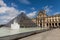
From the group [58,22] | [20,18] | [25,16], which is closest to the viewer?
[25,16]

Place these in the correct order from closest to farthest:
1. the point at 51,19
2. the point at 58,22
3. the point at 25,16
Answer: the point at 25,16 < the point at 58,22 < the point at 51,19

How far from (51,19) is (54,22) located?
492 cm

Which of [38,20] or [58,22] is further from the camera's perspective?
[38,20]

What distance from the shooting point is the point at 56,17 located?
11488 cm

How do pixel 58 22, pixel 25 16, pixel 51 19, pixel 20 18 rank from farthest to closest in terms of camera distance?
pixel 51 19 < pixel 58 22 < pixel 20 18 < pixel 25 16

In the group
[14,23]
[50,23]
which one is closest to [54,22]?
[50,23]

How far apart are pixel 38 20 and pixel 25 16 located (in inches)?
3609

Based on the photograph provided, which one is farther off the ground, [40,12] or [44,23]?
[40,12]

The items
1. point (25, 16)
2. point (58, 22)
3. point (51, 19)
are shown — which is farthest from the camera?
point (51, 19)

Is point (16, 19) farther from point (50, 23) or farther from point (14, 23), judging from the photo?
point (50, 23)

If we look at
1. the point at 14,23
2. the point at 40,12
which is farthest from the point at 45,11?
the point at 14,23

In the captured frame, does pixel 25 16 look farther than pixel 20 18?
No

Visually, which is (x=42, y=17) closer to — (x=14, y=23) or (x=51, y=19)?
(x=51, y=19)

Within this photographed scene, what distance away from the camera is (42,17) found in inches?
4574
